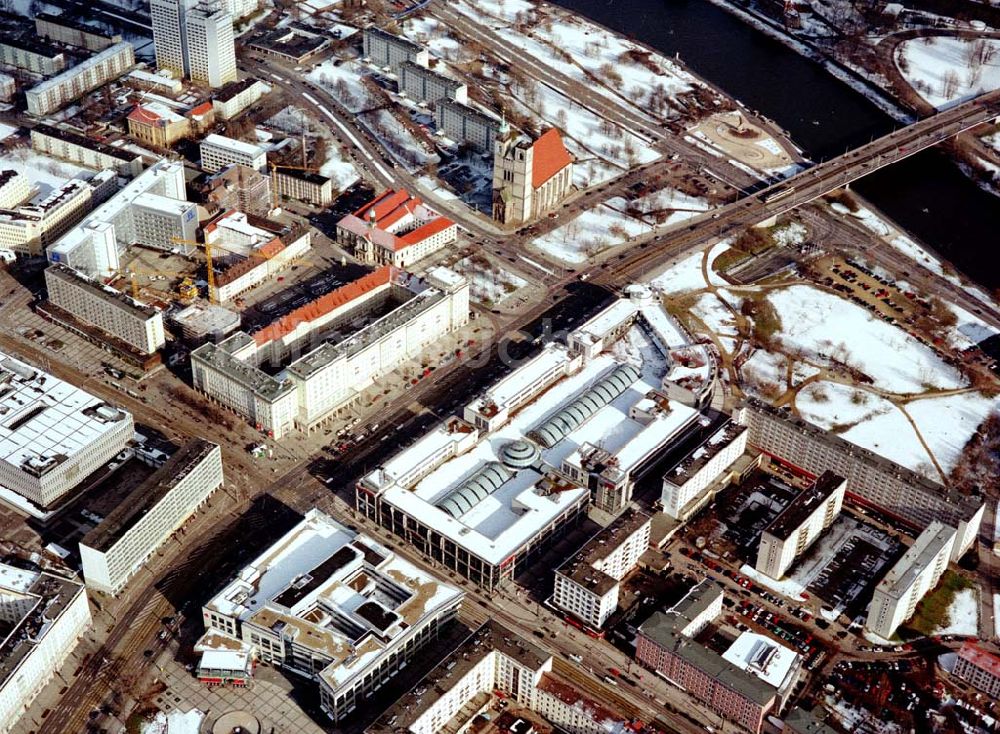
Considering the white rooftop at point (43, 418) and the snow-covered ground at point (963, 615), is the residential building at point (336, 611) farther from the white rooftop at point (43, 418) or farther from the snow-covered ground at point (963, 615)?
the snow-covered ground at point (963, 615)

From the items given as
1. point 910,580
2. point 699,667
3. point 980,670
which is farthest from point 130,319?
point 980,670

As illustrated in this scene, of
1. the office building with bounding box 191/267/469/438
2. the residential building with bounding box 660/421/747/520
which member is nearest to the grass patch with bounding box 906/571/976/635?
the residential building with bounding box 660/421/747/520

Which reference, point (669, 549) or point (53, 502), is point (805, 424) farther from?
point (53, 502)

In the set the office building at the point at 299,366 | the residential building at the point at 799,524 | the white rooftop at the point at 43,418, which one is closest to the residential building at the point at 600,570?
the residential building at the point at 799,524

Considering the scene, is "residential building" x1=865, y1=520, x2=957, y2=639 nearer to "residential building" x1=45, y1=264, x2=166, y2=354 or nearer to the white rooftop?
the white rooftop

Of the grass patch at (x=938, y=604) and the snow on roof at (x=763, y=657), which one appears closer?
the snow on roof at (x=763, y=657)

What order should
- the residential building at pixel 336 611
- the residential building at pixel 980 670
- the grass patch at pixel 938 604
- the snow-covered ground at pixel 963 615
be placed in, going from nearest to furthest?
the residential building at pixel 336 611
the residential building at pixel 980 670
the snow-covered ground at pixel 963 615
the grass patch at pixel 938 604
